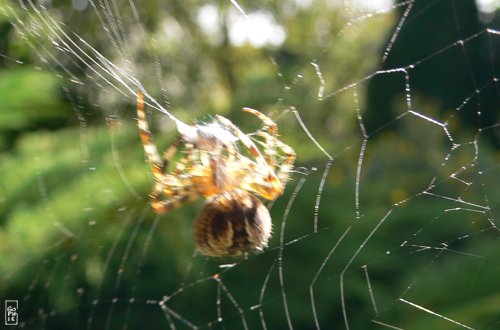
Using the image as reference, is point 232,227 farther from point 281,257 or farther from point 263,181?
point 281,257

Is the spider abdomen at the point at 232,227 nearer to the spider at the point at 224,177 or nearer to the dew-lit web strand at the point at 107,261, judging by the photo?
the spider at the point at 224,177

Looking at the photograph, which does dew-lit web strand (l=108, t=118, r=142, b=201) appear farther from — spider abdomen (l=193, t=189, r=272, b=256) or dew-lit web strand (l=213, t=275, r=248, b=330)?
dew-lit web strand (l=213, t=275, r=248, b=330)

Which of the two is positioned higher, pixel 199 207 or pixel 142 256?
pixel 199 207

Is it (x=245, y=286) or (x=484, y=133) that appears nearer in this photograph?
(x=245, y=286)

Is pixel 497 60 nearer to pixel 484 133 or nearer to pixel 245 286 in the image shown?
pixel 484 133

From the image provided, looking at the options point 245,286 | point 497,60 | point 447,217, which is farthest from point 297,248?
point 497,60

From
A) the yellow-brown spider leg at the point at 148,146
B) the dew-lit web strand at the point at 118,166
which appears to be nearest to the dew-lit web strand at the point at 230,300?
the dew-lit web strand at the point at 118,166

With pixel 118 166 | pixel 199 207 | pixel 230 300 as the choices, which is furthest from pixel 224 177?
pixel 230 300

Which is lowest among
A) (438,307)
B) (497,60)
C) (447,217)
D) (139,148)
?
(438,307)
